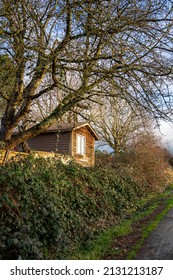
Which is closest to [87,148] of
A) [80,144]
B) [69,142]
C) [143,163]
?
[80,144]

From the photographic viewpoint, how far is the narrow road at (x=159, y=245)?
570 centimetres

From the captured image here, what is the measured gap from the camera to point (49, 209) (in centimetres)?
664

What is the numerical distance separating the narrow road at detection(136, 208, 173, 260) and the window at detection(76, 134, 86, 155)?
13.7 m

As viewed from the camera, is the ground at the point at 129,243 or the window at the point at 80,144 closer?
the ground at the point at 129,243

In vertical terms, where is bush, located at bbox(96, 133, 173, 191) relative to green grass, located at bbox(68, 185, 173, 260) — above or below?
above

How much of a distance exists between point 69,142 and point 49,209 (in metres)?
14.3

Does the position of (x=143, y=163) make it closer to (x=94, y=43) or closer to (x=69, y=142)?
(x=69, y=142)

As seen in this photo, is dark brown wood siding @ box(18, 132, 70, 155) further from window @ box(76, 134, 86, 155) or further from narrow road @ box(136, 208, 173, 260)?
narrow road @ box(136, 208, 173, 260)

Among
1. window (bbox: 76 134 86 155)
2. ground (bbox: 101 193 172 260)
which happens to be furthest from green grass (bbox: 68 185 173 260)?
window (bbox: 76 134 86 155)

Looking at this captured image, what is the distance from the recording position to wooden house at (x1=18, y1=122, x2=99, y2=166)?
20.8 metres

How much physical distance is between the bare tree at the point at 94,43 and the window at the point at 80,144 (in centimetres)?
1307

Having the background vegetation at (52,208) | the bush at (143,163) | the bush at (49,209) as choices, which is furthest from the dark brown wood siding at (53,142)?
the bush at (49,209)

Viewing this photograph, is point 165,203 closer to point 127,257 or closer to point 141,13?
point 127,257

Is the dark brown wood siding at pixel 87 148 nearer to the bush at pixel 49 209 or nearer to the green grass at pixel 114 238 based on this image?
the bush at pixel 49 209
